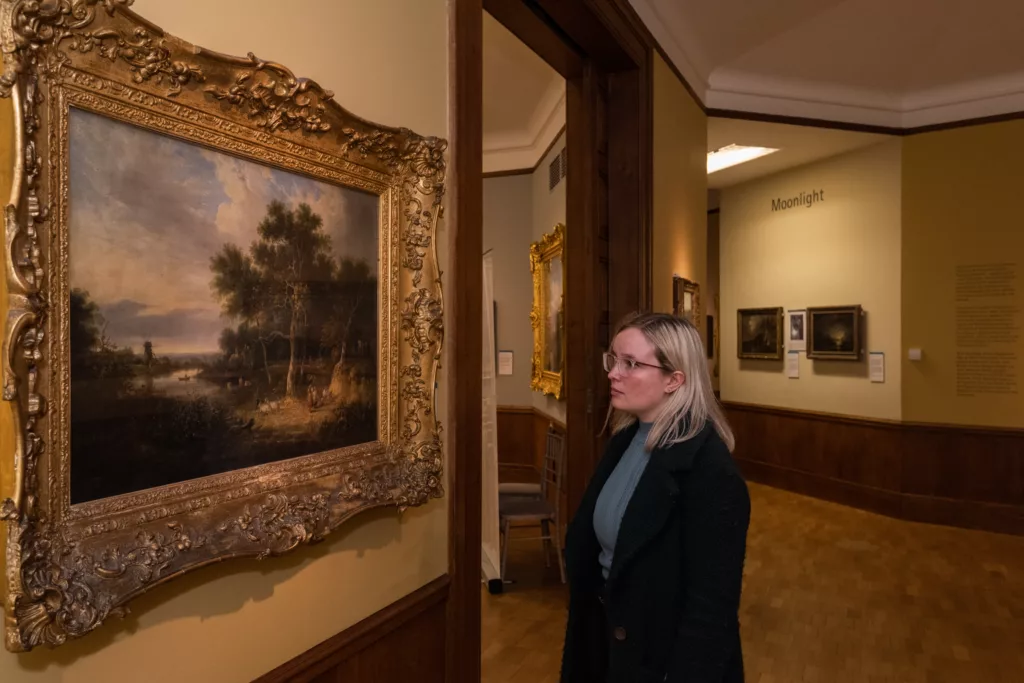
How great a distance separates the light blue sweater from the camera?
82.3 inches

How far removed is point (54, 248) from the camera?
1173 mm

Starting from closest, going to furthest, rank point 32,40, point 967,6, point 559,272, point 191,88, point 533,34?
point 32,40
point 191,88
point 533,34
point 967,6
point 559,272

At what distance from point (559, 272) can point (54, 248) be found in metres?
5.74

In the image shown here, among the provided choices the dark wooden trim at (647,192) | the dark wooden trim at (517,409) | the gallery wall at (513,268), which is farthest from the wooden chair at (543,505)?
the gallery wall at (513,268)

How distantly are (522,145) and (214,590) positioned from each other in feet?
25.1

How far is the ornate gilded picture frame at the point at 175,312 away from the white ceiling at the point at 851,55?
391 cm

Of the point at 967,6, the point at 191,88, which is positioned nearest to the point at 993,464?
the point at 967,6

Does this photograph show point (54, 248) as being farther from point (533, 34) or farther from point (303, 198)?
point (533, 34)

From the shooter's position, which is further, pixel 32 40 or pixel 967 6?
pixel 967 6

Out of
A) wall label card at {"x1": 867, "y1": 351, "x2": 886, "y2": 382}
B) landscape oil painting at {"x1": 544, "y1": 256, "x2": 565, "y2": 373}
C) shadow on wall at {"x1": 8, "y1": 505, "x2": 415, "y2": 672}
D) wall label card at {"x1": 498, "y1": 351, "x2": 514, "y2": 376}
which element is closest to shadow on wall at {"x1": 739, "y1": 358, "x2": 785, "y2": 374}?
wall label card at {"x1": 867, "y1": 351, "x2": 886, "y2": 382}

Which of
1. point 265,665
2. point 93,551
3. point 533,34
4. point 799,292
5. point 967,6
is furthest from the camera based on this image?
point 799,292

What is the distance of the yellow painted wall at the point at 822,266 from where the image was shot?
7.80 metres

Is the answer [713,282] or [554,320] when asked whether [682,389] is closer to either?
[554,320]

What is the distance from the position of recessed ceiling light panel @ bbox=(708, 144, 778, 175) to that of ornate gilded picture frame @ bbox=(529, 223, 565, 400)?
2.76 m
